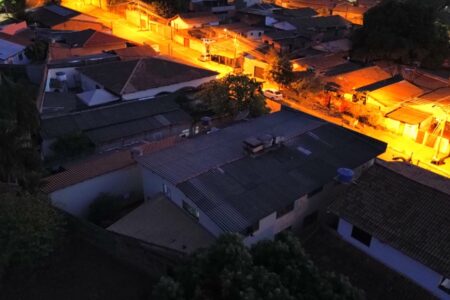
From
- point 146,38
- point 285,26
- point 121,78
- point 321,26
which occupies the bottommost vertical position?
point 146,38

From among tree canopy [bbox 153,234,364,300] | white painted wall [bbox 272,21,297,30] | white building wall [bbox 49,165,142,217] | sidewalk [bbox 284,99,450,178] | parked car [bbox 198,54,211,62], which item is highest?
tree canopy [bbox 153,234,364,300]

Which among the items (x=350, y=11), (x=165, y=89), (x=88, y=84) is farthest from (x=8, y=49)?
(x=350, y=11)

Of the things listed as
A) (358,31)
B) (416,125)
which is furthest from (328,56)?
(416,125)

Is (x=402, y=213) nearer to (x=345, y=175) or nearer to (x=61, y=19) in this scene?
(x=345, y=175)

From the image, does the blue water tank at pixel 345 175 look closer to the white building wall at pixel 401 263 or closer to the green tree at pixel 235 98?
the white building wall at pixel 401 263

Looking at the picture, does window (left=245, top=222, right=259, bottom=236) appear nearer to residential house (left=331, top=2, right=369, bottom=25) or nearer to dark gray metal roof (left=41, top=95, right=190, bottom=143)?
dark gray metal roof (left=41, top=95, right=190, bottom=143)

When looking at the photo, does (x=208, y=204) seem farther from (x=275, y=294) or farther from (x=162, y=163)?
(x=275, y=294)

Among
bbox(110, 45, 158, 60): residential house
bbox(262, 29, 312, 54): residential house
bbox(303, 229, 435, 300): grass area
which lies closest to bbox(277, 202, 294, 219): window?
bbox(303, 229, 435, 300): grass area

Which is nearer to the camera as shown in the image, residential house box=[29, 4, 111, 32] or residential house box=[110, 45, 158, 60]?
residential house box=[110, 45, 158, 60]
